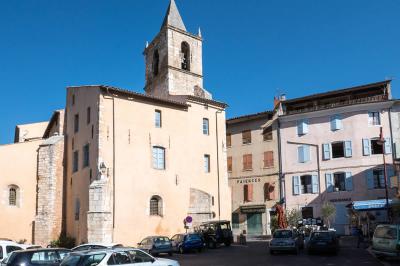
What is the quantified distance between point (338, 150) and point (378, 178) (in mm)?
4270

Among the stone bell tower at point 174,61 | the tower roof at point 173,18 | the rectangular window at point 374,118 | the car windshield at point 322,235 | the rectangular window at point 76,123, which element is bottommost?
the car windshield at point 322,235

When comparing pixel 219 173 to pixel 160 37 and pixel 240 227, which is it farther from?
pixel 160 37

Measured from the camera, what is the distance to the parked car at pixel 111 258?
12016 millimetres

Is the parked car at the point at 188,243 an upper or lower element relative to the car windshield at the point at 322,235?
lower

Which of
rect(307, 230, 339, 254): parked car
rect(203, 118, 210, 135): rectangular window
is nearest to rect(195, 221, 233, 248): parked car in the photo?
rect(203, 118, 210, 135): rectangular window

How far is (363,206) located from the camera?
33156mm

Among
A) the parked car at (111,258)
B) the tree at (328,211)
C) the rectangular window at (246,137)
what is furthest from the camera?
the rectangular window at (246,137)

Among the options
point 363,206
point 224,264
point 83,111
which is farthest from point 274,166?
point 224,264

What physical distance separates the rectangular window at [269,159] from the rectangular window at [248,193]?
271 cm

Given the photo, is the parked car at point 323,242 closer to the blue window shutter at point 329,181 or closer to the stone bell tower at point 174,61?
the blue window shutter at point 329,181

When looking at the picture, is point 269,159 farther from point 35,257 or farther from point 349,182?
point 35,257

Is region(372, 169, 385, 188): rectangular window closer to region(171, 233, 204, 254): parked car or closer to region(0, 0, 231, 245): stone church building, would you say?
region(0, 0, 231, 245): stone church building

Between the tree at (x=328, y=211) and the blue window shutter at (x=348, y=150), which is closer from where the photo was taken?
the tree at (x=328, y=211)

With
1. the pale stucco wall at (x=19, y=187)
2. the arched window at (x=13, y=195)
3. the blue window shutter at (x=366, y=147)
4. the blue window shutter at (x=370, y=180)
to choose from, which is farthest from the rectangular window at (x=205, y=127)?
the arched window at (x=13, y=195)
